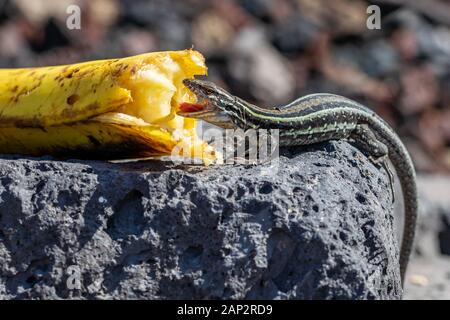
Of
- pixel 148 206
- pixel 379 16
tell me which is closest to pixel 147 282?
pixel 148 206

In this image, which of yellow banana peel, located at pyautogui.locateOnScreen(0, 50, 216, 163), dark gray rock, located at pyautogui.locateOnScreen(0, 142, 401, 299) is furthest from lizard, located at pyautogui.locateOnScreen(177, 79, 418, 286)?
dark gray rock, located at pyautogui.locateOnScreen(0, 142, 401, 299)

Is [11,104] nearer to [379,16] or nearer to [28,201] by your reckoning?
[28,201]

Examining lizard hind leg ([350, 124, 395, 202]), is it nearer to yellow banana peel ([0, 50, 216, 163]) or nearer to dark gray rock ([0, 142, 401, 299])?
dark gray rock ([0, 142, 401, 299])


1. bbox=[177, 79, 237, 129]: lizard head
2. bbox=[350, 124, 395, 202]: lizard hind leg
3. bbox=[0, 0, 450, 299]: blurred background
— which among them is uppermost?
bbox=[0, 0, 450, 299]: blurred background

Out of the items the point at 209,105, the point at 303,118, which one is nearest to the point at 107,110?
the point at 209,105

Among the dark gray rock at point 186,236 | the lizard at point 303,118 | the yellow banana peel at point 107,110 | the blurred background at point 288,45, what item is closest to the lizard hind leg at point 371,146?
the lizard at point 303,118

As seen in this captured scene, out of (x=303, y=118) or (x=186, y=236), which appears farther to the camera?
(x=303, y=118)

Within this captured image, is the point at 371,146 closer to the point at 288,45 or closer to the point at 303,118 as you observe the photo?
the point at 303,118

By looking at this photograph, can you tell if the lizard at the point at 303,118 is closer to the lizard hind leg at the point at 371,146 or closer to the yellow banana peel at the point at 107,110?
the lizard hind leg at the point at 371,146
